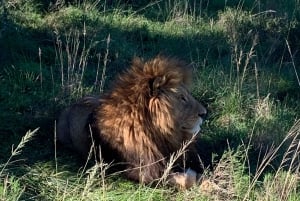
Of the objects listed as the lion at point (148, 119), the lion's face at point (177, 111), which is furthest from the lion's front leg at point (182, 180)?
the lion's face at point (177, 111)

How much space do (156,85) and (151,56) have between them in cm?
271

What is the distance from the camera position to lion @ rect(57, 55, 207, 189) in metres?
4.87

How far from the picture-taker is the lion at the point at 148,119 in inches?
192

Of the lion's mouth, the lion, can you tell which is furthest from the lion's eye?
the lion's mouth

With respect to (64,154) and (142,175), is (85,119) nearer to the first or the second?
(64,154)

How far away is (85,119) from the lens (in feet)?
17.4

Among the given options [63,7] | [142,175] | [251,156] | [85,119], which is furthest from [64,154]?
[63,7]

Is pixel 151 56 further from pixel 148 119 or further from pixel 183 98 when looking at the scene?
pixel 148 119

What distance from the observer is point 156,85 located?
485 centimetres

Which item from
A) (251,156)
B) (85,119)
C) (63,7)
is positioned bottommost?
(251,156)

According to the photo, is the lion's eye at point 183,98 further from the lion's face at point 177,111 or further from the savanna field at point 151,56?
the savanna field at point 151,56

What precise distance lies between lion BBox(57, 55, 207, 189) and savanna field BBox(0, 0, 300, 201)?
15 cm

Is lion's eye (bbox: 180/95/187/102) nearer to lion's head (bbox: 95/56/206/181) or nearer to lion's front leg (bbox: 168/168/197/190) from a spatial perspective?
lion's head (bbox: 95/56/206/181)

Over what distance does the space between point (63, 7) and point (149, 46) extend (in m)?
1.12
